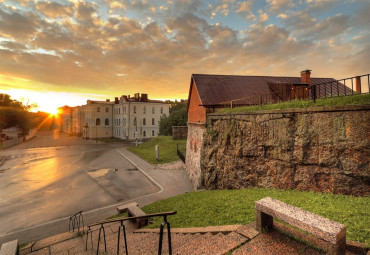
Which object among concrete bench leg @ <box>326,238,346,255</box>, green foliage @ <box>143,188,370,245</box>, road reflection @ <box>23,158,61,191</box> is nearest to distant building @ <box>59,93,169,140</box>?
road reflection @ <box>23,158,61,191</box>

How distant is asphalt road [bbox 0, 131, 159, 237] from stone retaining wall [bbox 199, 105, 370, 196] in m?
8.12

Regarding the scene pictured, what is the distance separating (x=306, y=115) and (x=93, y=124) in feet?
189

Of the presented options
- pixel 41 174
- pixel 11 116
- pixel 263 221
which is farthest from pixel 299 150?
pixel 11 116

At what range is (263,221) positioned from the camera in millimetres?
4441

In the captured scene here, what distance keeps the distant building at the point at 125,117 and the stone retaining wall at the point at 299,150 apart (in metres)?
38.7

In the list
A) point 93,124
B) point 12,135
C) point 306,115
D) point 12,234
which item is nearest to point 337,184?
point 306,115

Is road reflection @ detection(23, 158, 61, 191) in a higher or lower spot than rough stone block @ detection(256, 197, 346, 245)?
lower

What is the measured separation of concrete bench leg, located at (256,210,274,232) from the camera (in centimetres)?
441

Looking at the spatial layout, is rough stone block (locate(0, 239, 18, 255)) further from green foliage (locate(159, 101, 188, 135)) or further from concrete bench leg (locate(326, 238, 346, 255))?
green foliage (locate(159, 101, 188, 135))

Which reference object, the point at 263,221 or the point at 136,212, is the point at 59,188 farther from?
the point at 263,221

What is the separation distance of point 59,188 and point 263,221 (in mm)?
17054

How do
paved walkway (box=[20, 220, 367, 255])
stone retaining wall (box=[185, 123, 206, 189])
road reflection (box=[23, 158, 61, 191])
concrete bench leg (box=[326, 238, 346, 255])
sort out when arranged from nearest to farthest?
concrete bench leg (box=[326, 238, 346, 255]) < paved walkway (box=[20, 220, 367, 255]) < stone retaining wall (box=[185, 123, 206, 189]) < road reflection (box=[23, 158, 61, 191])

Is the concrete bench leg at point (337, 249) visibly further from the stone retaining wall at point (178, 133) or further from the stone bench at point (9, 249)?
the stone retaining wall at point (178, 133)

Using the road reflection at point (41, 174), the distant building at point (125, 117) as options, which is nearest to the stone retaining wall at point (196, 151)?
the road reflection at point (41, 174)
